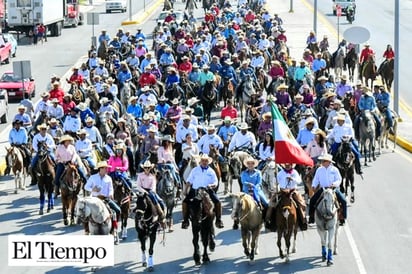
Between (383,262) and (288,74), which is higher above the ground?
(288,74)

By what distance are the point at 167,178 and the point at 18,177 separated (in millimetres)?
7854

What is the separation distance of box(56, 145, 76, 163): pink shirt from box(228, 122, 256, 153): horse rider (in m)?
Answer: 4.51

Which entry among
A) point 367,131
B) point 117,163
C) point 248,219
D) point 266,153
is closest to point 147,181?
point 248,219

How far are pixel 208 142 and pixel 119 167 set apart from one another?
145 inches

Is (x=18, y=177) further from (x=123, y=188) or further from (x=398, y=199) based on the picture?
(x=398, y=199)

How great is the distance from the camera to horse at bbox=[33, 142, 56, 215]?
2856cm

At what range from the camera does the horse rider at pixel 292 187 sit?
2344 centimetres

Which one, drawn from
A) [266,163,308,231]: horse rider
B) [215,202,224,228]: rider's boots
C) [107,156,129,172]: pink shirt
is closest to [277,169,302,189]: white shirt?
[266,163,308,231]: horse rider

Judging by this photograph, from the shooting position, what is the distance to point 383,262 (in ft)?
77.8

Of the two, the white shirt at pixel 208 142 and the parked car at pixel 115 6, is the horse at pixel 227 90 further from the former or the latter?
the parked car at pixel 115 6

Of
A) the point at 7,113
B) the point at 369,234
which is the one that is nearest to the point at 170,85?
the point at 7,113

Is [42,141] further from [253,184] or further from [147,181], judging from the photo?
[253,184]

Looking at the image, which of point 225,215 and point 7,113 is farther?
point 7,113

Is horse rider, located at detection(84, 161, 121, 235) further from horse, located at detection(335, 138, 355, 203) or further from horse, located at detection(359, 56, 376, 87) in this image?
horse, located at detection(359, 56, 376, 87)
